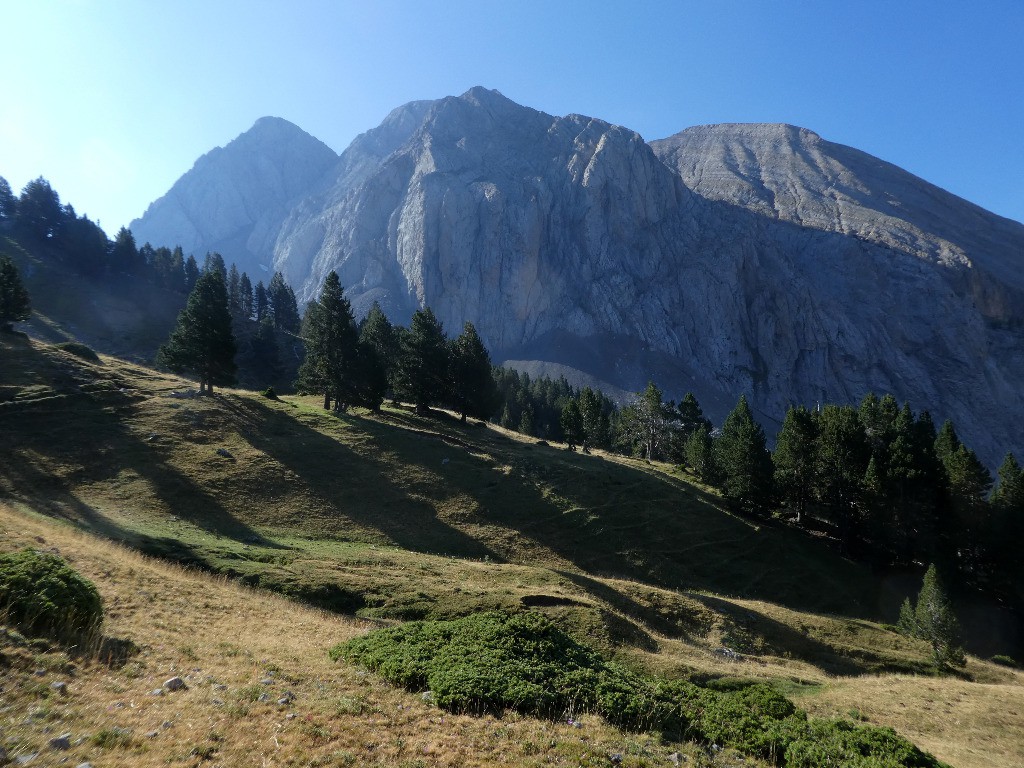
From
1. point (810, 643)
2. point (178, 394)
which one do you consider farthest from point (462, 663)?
point (178, 394)

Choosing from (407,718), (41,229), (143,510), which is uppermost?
(41,229)

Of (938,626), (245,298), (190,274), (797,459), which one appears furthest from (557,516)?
(190,274)

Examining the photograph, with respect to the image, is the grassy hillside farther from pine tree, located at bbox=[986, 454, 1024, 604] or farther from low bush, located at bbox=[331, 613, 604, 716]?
pine tree, located at bbox=[986, 454, 1024, 604]

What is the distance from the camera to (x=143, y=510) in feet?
115

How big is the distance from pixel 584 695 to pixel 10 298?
85331mm

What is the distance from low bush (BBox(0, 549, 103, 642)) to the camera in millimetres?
10922

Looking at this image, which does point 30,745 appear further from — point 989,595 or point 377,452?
point 989,595

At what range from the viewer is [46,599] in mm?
11242

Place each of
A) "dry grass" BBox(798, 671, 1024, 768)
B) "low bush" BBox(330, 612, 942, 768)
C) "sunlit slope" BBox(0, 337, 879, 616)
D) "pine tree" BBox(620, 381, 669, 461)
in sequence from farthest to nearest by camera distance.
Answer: "pine tree" BBox(620, 381, 669, 461)
"sunlit slope" BBox(0, 337, 879, 616)
"dry grass" BBox(798, 671, 1024, 768)
"low bush" BBox(330, 612, 942, 768)

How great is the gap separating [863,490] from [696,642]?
39.2m

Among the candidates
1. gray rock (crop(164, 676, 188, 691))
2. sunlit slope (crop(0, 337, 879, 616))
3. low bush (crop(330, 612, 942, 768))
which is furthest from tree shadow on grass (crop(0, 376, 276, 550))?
low bush (crop(330, 612, 942, 768))

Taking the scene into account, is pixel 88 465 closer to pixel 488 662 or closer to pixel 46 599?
pixel 46 599

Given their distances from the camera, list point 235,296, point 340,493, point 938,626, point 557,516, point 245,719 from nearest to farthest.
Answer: point 245,719 → point 938,626 → point 340,493 → point 557,516 → point 235,296

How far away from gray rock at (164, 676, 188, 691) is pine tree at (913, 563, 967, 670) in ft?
131
